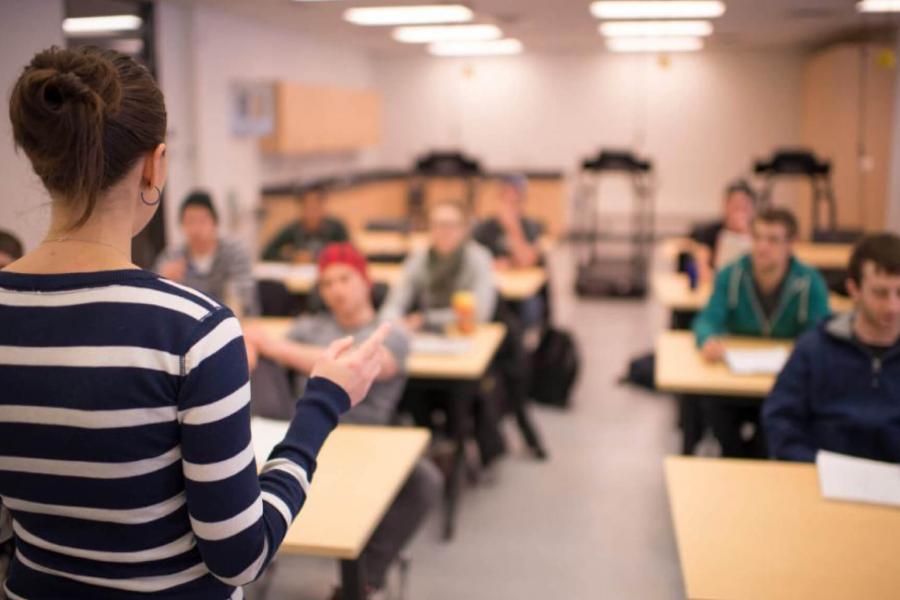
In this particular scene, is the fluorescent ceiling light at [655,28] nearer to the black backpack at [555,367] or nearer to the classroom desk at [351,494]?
the black backpack at [555,367]

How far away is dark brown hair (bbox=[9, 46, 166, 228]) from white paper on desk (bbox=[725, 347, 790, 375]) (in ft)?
8.38

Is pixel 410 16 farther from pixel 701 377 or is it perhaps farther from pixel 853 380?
pixel 853 380

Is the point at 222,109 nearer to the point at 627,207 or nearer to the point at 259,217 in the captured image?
the point at 259,217

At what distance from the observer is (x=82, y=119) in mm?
911

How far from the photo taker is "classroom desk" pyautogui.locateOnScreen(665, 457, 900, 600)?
5.33ft

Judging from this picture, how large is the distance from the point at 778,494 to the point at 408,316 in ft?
7.31

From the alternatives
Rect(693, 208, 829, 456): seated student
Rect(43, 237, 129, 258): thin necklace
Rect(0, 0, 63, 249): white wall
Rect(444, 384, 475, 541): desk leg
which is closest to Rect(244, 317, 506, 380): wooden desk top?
Rect(444, 384, 475, 541): desk leg

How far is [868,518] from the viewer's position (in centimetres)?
→ 190

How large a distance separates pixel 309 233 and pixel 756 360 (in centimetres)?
342

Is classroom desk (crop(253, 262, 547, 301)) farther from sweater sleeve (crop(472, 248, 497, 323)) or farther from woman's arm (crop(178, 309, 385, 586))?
woman's arm (crop(178, 309, 385, 586))

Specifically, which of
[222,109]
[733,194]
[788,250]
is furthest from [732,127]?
[788,250]

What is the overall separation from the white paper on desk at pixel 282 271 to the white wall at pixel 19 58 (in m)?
3.40

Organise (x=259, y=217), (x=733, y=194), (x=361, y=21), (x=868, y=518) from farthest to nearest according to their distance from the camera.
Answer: (x=259, y=217), (x=361, y=21), (x=733, y=194), (x=868, y=518)

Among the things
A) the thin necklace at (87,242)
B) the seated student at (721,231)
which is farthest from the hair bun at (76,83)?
the seated student at (721,231)
